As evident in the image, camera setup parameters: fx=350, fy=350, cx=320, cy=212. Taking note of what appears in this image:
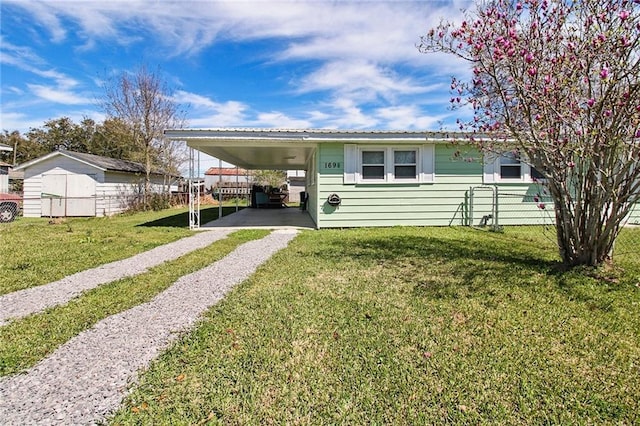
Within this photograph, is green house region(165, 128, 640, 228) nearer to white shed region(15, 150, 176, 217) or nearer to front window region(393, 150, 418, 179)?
front window region(393, 150, 418, 179)

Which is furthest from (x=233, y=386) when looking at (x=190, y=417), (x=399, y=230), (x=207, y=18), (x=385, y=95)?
(x=385, y=95)

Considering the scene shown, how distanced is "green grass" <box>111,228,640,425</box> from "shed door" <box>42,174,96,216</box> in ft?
48.5

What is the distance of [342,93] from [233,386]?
14.2 m

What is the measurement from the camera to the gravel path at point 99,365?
1939 millimetres

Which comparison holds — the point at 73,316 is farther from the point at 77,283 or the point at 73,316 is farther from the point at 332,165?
the point at 332,165

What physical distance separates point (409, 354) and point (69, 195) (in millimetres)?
18378

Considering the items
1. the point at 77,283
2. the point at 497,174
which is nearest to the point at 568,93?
the point at 77,283

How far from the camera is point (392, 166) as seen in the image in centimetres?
977

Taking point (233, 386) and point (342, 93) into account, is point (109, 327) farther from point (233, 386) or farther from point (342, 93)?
point (342, 93)

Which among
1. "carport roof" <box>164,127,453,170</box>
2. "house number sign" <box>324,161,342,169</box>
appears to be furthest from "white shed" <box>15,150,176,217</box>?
"house number sign" <box>324,161,342,169</box>

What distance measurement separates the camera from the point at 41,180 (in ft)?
53.8

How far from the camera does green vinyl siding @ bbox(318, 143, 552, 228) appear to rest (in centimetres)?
964

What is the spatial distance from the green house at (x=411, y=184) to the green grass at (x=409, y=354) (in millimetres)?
5092

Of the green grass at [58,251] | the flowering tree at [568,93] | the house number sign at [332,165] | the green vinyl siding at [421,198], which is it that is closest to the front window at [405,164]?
the green vinyl siding at [421,198]
